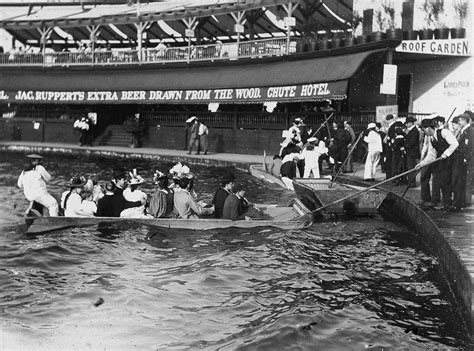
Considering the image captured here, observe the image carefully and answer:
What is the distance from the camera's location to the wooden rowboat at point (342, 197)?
15.0 meters

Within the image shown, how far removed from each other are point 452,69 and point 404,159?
27.2ft

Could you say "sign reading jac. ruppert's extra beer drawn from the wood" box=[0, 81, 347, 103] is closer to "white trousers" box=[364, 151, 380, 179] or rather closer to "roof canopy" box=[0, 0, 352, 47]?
"roof canopy" box=[0, 0, 352, 47]

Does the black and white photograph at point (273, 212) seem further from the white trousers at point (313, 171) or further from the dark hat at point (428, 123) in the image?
the dark hat at point (428, 123)

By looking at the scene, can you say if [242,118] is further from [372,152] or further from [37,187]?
[37,187]

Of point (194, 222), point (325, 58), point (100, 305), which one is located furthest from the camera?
point (325, 58)

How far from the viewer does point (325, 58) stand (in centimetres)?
2677

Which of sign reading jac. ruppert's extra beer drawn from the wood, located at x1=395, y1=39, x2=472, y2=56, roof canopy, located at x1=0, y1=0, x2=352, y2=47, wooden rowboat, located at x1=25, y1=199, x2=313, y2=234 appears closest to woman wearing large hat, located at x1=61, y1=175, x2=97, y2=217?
wooden rowboat, located at x1=25, y1=199, x2=313, y2=234

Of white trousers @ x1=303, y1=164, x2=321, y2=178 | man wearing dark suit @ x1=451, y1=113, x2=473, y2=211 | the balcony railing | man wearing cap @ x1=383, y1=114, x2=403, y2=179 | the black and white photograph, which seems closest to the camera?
the black and white photograph

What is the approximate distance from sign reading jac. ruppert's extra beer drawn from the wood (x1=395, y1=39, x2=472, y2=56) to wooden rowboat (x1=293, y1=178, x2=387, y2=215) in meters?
9.63

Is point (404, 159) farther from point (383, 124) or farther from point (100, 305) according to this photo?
point (100, 305)

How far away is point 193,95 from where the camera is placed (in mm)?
32531

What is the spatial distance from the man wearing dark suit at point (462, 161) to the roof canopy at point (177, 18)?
631 inches

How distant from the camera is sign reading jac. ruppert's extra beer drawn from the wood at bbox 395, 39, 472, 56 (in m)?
23.6

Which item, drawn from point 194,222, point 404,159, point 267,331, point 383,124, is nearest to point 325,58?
point 383,124
